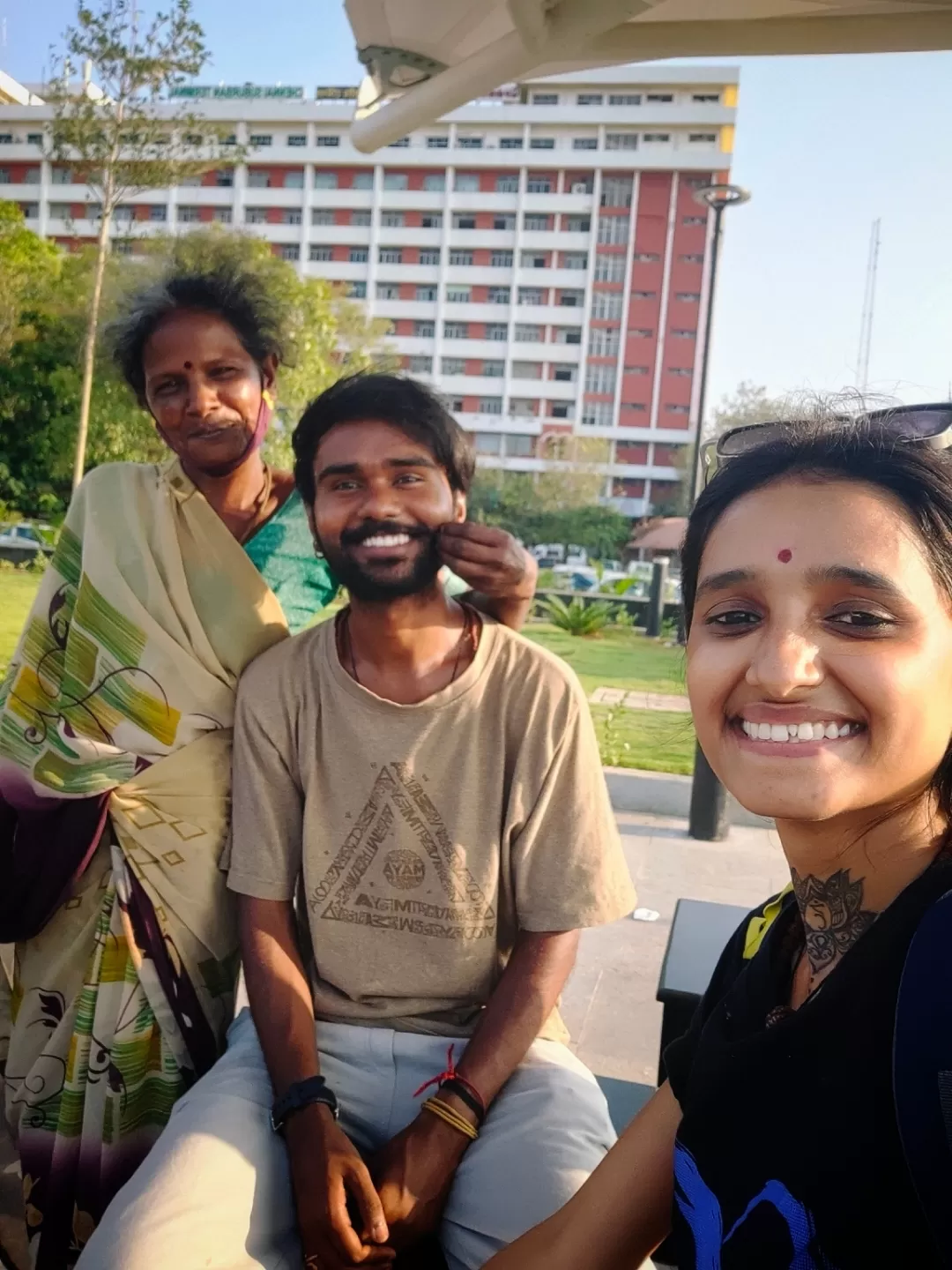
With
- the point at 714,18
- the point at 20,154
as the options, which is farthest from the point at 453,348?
the point at 714,18

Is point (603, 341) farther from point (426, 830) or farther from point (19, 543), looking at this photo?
point (426, 830)

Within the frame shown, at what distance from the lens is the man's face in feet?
5.56

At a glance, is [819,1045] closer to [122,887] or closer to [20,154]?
[122,887]

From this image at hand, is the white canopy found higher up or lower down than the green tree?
lower down

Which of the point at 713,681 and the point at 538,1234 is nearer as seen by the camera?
the point at 713,681

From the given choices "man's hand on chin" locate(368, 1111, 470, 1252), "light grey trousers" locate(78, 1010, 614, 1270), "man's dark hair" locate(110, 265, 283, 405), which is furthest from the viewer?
"man's dark hair" locate(110, 265, 283, 405)

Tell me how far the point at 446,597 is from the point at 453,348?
48670 mm

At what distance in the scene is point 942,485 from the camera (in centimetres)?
90

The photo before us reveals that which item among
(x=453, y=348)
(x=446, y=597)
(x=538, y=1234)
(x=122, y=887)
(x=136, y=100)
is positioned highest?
(x=453, y=348)

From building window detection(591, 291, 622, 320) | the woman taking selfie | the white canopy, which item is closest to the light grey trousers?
the woman taking selfie

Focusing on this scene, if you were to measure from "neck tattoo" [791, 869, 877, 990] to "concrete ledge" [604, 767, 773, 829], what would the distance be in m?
4.42

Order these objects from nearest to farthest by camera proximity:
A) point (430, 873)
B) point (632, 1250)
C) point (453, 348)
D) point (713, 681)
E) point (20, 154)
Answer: point (713, 681) < point (632, 1250) < point (430, 873) < point (20, 154) < point (453, 348)

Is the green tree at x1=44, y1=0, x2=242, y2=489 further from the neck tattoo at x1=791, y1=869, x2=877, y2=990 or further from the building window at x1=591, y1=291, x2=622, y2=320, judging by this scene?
the building window at x1=591, y1=291, x2=622, y2=320

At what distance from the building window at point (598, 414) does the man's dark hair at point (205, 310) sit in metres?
46.6
